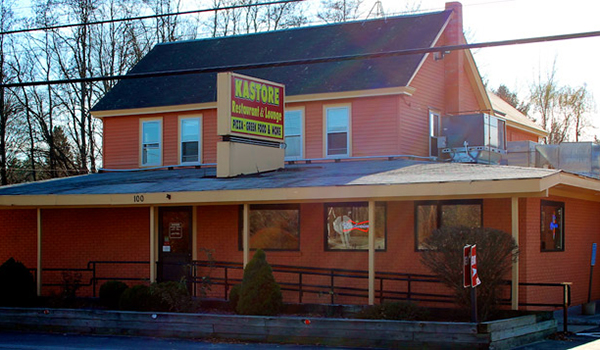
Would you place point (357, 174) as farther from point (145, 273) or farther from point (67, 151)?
point (67, 151)

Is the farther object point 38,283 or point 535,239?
point 38,283

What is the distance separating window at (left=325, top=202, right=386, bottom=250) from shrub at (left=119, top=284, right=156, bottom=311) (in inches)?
181

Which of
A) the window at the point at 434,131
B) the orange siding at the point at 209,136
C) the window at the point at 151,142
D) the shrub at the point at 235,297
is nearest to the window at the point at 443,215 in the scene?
the shrub at the point at 235,297

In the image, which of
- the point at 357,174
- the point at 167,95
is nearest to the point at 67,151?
the point at 167,95

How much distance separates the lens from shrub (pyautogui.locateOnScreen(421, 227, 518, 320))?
12555 millimetres

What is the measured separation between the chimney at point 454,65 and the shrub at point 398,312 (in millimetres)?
11104

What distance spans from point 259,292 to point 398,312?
2.85 metres

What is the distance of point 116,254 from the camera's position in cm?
2036

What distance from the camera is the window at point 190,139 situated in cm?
2286

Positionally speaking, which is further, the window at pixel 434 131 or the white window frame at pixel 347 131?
the window at pixel 434 131

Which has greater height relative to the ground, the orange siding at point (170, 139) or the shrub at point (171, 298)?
the orange siding at point (170, 139)

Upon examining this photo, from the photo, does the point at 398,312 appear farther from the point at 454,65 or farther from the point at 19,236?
the point at 19,236

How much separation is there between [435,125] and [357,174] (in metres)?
6.89

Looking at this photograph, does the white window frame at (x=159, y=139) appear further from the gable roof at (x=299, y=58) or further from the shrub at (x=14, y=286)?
the shrub at (x=14, y=286)
